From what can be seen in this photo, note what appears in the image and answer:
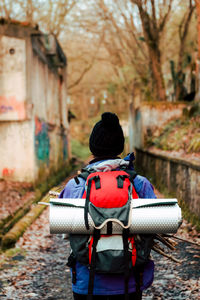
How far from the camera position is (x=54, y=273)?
221 inches

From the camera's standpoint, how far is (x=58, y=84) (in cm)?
2097

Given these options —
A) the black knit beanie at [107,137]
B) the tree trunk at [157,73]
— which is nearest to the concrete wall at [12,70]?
the tree trunk at [157,73]

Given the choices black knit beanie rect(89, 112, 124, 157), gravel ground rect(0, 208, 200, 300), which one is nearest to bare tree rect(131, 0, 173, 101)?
gravel ground rect(0, 208, 200, 300)

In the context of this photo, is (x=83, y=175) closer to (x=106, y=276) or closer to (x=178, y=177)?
(x=106, y=276)

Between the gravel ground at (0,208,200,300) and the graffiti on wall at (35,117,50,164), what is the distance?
6.53 m

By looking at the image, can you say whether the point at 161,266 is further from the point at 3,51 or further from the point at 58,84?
the point at 58,84

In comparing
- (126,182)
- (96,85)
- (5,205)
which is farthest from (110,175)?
(96,85)

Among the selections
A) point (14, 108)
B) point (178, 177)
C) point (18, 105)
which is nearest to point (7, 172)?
point (14, 108)

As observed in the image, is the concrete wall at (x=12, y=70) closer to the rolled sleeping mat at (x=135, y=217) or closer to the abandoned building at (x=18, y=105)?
the abandoned building at (x=18, y=105)

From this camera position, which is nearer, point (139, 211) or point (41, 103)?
point (139, 211)

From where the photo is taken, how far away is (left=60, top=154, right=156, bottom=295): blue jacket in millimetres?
2262

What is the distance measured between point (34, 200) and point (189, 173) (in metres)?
4.68

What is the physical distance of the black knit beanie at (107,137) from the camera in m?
2.42

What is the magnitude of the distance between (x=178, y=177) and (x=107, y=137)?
7106mm
